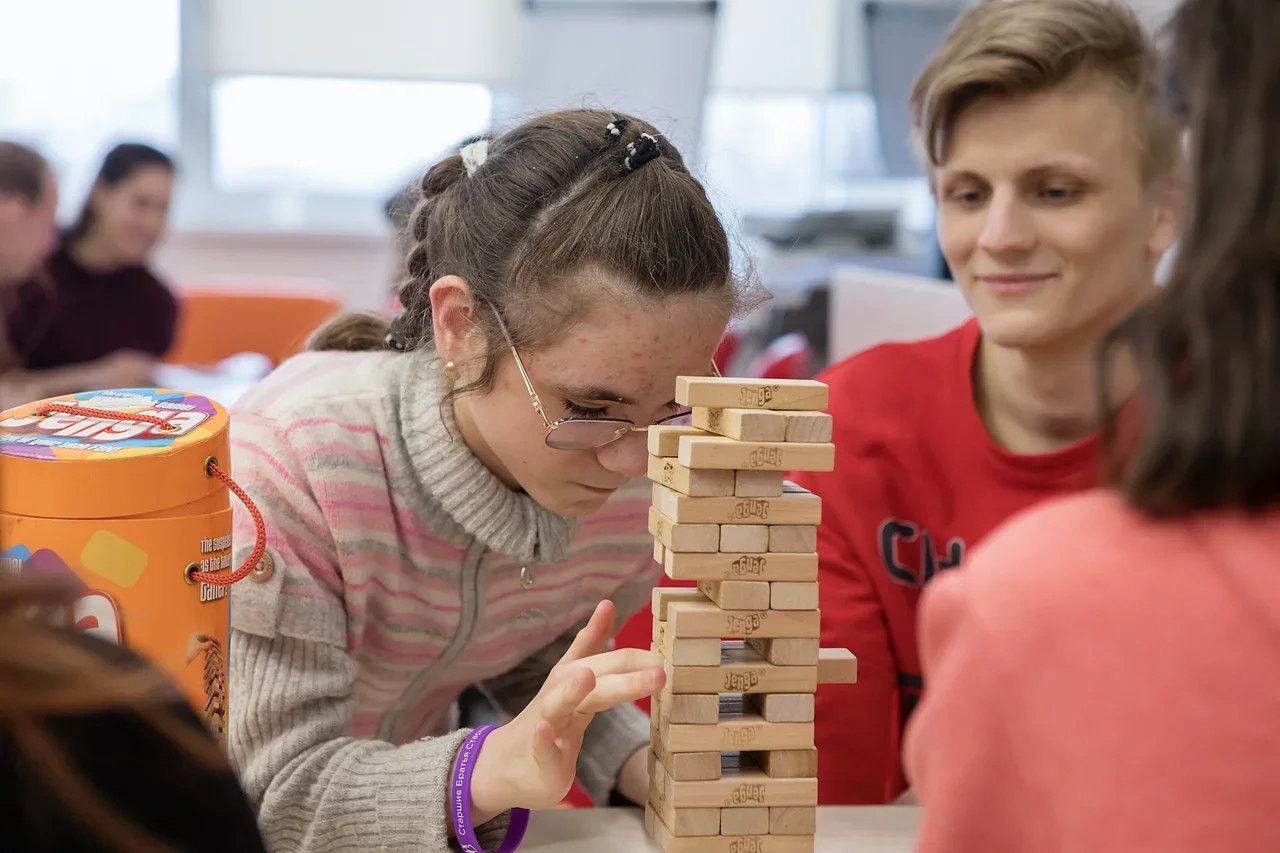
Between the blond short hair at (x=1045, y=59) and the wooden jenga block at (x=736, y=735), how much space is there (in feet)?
2.71

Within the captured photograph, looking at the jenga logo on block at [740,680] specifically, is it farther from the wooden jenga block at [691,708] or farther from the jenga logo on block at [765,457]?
the jenga logo on block at [765,457]

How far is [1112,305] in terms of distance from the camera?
1.61 meters

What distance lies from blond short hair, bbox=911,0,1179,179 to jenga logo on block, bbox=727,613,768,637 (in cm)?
78

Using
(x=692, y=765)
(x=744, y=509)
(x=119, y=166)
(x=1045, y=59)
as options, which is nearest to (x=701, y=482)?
(x=744, y=509)

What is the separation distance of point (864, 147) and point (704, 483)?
19.2 feet

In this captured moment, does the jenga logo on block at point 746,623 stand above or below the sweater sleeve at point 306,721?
above

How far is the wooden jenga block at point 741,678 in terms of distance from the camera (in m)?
Answer: 1.11

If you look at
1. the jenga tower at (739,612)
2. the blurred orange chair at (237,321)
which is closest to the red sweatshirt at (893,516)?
the jenga tower at (739,612)

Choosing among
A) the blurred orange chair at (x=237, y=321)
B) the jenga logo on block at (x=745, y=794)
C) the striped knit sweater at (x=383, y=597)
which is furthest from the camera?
the blurred orange chair at (x=237, y=321)

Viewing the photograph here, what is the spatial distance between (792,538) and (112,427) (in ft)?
1.89

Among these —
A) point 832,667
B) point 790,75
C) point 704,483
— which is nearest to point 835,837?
point 832,667

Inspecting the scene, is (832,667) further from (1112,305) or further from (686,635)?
(1112,305)

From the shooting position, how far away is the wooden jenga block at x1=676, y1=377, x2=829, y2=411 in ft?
3.59

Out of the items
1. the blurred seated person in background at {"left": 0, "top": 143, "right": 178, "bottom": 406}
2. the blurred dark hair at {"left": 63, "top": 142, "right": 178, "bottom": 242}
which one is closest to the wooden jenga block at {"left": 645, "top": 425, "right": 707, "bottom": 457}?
the blurred seated person in background at {"left": 0, "top": 143, "right": 178, "bottom": 406}
